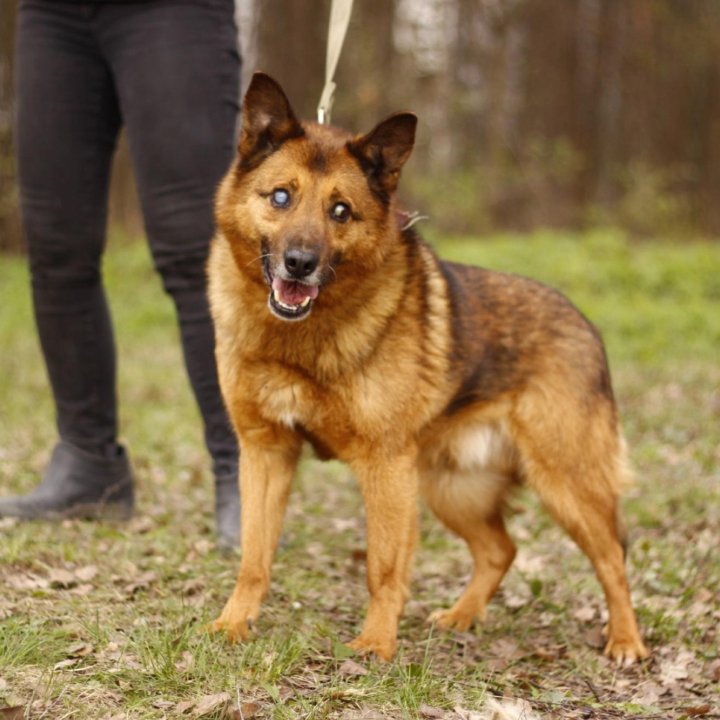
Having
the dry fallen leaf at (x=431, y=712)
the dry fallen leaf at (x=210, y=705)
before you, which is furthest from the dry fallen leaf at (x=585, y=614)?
the dry fallen leaf at (x=210, y=705)

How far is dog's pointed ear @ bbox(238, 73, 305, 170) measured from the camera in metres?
3.13

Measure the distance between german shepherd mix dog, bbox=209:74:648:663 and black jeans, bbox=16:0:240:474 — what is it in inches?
21.1

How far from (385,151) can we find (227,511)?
1.70 meters

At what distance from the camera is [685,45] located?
22.1m

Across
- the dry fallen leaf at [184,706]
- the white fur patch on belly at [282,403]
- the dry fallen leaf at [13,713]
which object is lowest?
the dry fallen leaf at [184,706]

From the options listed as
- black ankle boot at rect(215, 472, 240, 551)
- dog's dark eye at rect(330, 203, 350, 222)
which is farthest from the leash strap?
black ankle boot at rect(215, 472, 240, 551)

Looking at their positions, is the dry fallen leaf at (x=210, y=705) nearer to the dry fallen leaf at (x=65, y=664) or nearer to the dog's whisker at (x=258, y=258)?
the dry fallen leaf at (x=65, y=664)

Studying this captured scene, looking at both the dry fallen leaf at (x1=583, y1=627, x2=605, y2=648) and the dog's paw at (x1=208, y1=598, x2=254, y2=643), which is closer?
the dog's paw at (x1=208, y1=598, x2=254, y2=643)

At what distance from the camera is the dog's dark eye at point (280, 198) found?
3.05m

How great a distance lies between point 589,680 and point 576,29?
67.1 ft

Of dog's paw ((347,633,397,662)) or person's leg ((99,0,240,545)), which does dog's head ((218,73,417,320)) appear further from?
dog's paw ((347,633,397,662))

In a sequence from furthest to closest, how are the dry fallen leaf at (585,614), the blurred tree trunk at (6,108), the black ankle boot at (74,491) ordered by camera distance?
the blurred tree trunk at (6,108)
the black ankle boot at (74,491)
the dry fallen leaf at (585,614)

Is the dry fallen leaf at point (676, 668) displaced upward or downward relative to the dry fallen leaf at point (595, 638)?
upward

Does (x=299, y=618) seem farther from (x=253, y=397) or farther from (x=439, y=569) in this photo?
(x=439, y=569)
